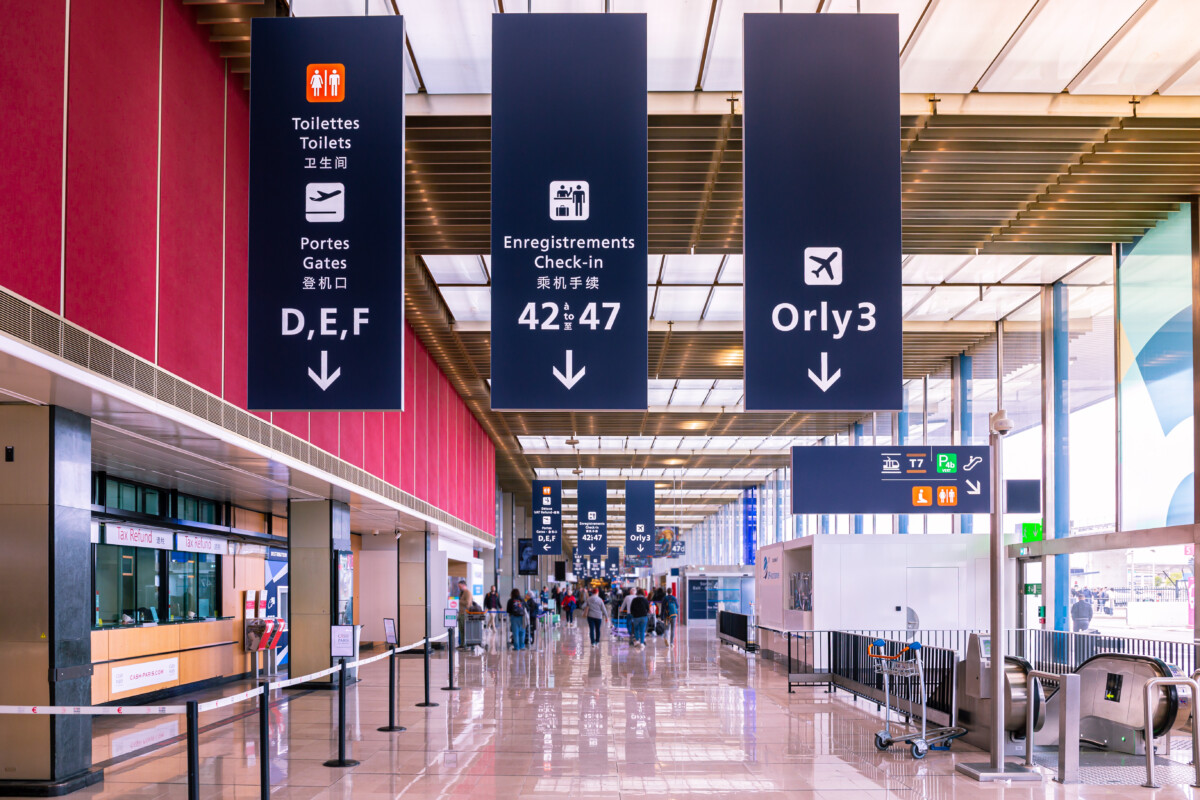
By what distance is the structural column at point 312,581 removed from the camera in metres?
18.2

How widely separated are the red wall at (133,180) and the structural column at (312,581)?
5.60 meters

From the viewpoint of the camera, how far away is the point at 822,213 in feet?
26.9

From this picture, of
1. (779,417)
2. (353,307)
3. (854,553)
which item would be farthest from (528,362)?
(779,417)

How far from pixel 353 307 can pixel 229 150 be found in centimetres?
435

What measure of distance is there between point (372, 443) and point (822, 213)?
40.7 ft

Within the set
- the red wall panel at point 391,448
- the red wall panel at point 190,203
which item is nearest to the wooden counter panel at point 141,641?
the red wall panel at point 391,448

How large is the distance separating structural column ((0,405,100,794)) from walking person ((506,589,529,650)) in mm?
A: 18446

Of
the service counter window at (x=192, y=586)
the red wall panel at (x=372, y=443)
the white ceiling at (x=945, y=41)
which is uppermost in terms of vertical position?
the white ceiling at (x=945, y=41)

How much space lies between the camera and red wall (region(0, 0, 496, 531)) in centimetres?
742

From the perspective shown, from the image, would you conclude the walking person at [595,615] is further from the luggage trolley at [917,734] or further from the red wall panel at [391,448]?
the luggage trolley at [917,734]

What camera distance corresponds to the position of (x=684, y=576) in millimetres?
48656

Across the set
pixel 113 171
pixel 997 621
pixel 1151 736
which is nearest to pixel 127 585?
pixel 113 171

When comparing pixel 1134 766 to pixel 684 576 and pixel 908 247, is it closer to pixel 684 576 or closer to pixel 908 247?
pixel 908 247

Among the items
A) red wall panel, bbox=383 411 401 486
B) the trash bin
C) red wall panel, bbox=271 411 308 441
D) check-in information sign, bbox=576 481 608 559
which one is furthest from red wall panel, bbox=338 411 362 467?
check-in information sign, bbox=576 481 608 559
